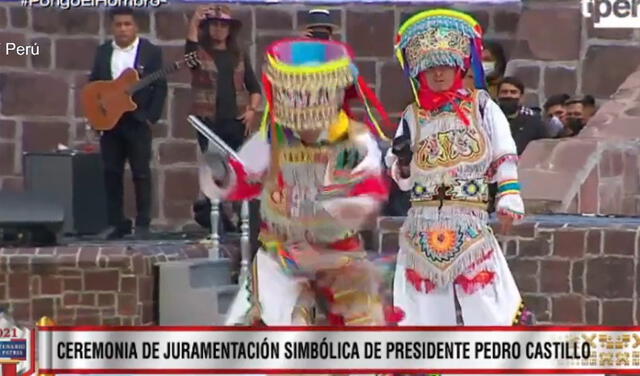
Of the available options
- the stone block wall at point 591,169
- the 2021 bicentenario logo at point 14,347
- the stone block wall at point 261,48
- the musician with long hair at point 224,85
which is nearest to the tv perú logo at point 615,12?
the stone block wall at point 261,48

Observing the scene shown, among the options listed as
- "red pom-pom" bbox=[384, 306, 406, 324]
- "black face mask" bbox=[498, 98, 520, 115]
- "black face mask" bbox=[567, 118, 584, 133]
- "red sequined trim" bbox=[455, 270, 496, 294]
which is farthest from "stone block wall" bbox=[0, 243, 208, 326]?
"black face mask" bbox=[567, 118, 584, 133]

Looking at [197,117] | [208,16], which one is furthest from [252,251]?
[208,16]

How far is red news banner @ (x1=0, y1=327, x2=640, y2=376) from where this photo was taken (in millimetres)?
4277

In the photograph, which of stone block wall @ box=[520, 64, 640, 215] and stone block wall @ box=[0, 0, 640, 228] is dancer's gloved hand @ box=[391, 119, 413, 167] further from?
stone block wall @ box=[520, 64, 640, 215]

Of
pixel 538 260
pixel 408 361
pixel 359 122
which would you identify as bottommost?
pixel 408 361

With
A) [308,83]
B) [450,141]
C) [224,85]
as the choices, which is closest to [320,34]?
[308,83]

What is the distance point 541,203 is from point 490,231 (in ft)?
0.65

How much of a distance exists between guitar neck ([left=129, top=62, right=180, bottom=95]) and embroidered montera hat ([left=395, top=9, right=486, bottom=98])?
29.2 inches

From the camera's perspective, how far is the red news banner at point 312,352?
4277 millimetres

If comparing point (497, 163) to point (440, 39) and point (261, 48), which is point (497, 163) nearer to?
point (440, 39)

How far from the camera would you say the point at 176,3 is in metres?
4.25

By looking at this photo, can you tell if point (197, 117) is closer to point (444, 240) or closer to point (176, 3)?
point (176, 3)

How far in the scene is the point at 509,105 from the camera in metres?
4.32

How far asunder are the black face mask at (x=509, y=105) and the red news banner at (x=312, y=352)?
72 centimetres
